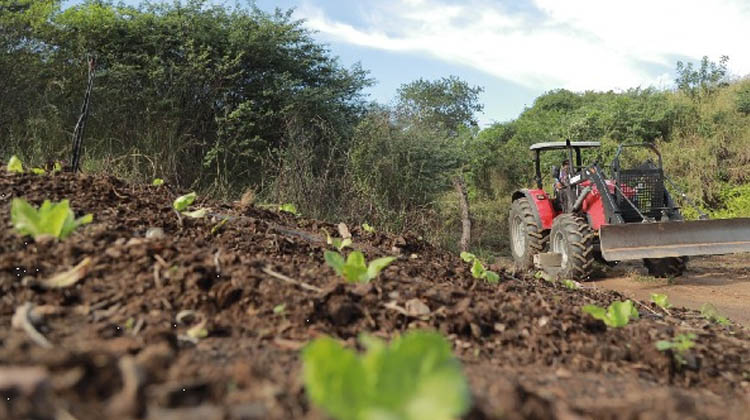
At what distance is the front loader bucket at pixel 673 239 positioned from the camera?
7.28 meters

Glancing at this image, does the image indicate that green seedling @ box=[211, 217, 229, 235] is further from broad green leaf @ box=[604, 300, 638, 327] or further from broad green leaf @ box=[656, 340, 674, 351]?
broad green leaf @ box=[656, 340, 674, 351]

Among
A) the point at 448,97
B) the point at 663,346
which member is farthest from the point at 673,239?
the point at 448,97

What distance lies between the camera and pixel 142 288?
1855mm

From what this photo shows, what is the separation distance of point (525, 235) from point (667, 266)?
203cm

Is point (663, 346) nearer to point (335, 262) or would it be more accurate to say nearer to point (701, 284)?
point (335, 262)

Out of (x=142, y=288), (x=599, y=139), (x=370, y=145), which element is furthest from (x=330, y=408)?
(x=599, y=139)

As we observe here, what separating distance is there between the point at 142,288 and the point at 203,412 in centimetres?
105

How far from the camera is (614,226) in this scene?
7230 millimetres

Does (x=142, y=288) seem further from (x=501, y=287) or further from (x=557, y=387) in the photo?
(x=501, y=287)

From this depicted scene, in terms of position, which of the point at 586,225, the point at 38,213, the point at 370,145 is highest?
the point at 370,145

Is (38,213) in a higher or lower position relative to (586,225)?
higher

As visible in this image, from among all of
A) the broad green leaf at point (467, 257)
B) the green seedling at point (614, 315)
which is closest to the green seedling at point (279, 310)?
the green seedling at point (614, 315)

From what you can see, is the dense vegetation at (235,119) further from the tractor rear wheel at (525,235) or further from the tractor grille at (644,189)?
the tractor grille at (644,189)

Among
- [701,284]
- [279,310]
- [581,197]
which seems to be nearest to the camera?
[279,310]
